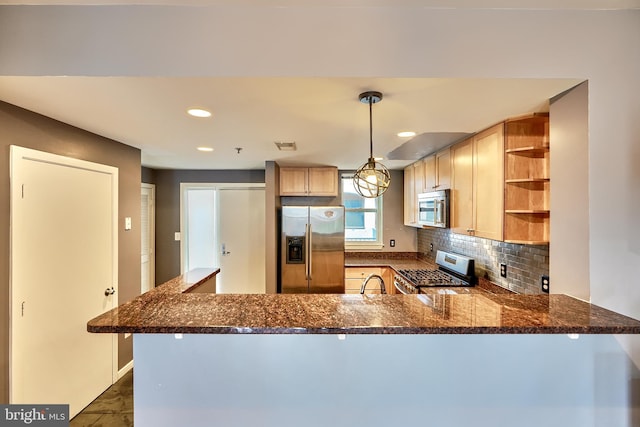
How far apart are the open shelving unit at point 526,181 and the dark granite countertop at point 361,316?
0.59 meters

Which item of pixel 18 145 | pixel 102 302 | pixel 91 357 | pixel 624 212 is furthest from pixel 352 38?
pixel 91 357

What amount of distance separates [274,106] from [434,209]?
1.97m

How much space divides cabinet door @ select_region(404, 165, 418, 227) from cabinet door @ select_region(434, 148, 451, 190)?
2.31 ft

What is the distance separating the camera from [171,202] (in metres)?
4.30

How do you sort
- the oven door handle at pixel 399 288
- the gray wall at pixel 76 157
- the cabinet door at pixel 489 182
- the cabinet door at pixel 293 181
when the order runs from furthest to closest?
the cabinet door at pixel 293 181 < the oven door handle at pixel 399 288 < the cabinet door at pixel 489 182 < the gray wall at pixel 76 157

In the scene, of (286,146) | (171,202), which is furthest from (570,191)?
(171,202)

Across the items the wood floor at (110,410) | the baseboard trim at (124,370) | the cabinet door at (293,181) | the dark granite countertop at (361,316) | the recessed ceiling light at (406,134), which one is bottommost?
the wood floor at (110,410)

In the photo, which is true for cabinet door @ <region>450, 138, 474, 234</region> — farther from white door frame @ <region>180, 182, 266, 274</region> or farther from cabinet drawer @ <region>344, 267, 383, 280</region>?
white door frame @ <region>180, 182, 266, 274</region>

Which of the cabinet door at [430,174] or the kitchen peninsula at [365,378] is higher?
the cabinet door at [430,174]

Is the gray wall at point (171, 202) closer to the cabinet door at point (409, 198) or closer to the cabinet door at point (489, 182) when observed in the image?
the cabinet door at point (409, 198)

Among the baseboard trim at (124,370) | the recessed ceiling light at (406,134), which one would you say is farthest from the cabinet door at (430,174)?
the baseboard trim at (124,370)

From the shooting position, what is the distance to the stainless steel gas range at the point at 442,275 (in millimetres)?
2697

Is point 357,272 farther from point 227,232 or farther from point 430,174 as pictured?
point 227,232

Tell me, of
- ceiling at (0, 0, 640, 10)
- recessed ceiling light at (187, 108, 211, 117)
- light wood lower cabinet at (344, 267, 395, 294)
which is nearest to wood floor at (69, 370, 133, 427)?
recessed ceiling light at (187, 108, 211, 117)
